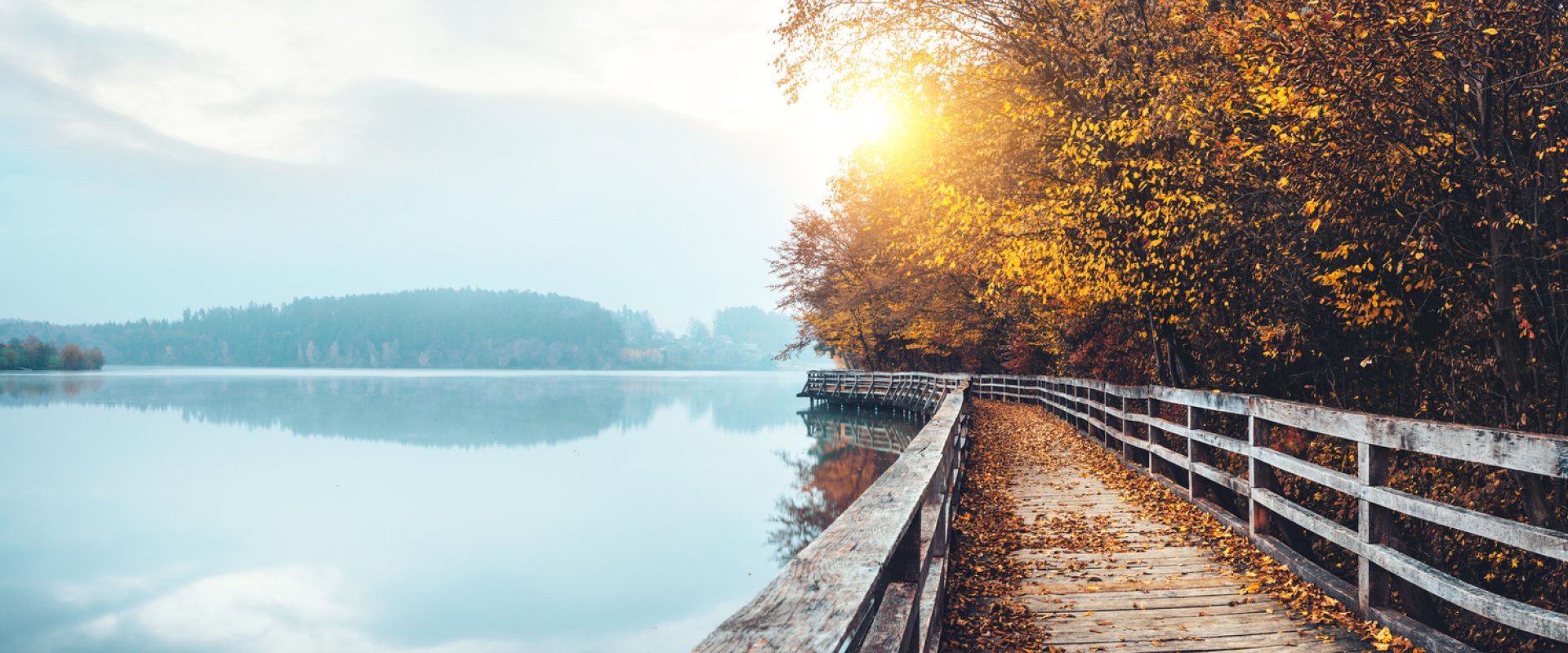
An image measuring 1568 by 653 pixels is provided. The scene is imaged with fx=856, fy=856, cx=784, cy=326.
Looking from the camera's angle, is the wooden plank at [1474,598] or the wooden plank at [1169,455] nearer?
the wooden plank at [1474,598]

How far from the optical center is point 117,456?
128 ft

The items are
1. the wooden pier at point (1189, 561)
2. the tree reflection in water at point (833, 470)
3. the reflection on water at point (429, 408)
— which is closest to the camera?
the wooden pier at point (1189, 561)

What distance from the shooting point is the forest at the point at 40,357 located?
153 metres

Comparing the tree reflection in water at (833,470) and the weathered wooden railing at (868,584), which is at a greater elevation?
the weathered wooden railing at (868,584)

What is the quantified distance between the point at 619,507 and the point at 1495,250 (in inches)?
939

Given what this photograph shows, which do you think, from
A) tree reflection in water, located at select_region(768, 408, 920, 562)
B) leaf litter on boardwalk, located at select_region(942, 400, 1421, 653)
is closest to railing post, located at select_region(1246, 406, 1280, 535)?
leaf litter on boardwalk, located at select_region(942, 400, 1421, 653)

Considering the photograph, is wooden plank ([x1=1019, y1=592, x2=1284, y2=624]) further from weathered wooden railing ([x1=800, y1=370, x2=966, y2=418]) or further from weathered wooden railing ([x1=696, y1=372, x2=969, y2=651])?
weathered wooden railing ([x1=800, y1=370, x2=966, y2=418])

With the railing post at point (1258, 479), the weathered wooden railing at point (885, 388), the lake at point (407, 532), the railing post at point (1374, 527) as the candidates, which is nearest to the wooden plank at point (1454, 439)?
the railing post at point (1374, 527)

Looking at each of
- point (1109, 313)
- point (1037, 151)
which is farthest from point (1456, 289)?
point (1109, 313)

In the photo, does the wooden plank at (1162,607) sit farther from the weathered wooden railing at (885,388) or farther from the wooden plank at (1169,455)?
the weathered wooden railing at (885,388)

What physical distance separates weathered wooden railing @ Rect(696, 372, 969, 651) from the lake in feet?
40.1

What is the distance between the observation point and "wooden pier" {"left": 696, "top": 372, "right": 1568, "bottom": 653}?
6.40ft

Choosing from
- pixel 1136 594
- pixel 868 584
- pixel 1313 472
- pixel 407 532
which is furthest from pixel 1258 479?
pixel 407 532

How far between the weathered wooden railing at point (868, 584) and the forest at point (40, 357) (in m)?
200
